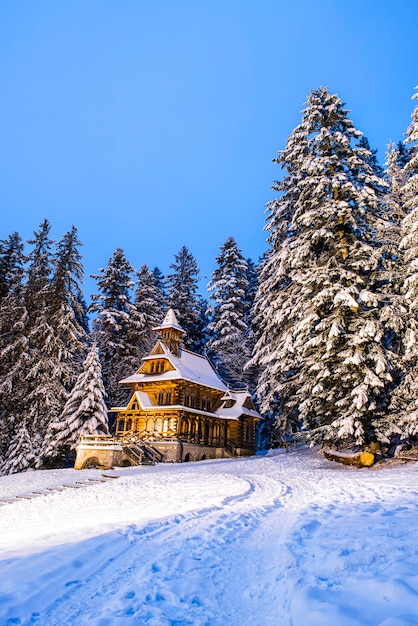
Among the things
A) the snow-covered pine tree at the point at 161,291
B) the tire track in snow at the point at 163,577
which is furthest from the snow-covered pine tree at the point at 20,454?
the tire track in snow at the point at 163,577

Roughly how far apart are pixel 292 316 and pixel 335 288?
3.46 meters

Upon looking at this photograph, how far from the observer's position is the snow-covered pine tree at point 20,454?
2959 centimetres

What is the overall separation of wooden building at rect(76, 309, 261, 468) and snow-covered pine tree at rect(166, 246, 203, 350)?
9070 mm

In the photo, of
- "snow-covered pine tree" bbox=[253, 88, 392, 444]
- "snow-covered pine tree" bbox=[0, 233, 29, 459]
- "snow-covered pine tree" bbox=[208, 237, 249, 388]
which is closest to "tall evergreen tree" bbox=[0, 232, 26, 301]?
"snow-covered pine tree" bbox=[0, 233, 29, 459]

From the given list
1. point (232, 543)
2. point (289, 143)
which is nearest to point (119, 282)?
point (289, 143)

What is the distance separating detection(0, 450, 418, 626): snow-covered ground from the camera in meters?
4.61

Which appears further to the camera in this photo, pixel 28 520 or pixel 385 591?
pixel 28 520

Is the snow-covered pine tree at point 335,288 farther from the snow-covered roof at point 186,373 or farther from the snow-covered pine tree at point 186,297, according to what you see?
the snow-covered pine tree at point 186,297

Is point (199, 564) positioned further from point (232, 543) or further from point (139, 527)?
point (139, 527)

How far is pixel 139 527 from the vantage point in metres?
8.47

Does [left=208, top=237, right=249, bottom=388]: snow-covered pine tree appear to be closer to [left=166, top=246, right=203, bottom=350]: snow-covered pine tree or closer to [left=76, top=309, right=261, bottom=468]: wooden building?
[left=166, top=246, right=203, bottom=350]: snow-covered pine tree

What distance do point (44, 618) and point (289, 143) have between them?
23.8m

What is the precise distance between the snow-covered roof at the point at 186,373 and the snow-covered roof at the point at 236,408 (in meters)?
1.05

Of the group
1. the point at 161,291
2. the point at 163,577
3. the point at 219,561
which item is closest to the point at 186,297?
the point at 161,291
